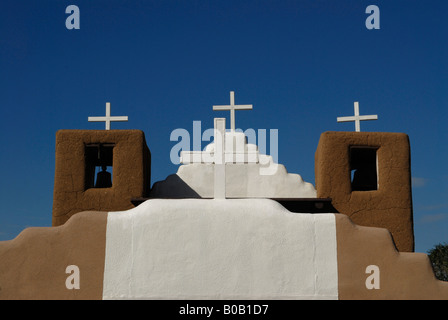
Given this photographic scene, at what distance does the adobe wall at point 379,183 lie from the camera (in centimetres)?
1426

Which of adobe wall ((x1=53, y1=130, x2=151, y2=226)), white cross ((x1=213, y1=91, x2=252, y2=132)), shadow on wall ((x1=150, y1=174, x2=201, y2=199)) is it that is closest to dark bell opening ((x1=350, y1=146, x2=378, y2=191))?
white cross ((x1=213, y1=91, x2=252, y2=132))

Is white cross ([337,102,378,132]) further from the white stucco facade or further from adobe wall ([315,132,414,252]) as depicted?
the white stucco facade

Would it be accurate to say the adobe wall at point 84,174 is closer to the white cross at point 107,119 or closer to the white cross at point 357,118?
the white cross at point 107,119

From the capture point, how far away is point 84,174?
1459cm

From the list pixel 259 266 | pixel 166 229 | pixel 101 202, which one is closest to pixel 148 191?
pixel 101 202

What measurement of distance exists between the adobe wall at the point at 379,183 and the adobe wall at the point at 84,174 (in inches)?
197

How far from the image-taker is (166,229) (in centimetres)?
1157

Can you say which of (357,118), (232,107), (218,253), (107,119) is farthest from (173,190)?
(357,118)

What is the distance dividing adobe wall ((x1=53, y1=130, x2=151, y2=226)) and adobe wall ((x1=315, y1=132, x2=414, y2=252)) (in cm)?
500

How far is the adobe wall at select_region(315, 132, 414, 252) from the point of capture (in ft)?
46.8

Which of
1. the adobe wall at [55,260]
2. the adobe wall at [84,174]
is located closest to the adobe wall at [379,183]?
the adobe wall at [84,174]

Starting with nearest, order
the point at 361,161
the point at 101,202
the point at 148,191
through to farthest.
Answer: the point at 101,202 < the point at 148,191 < the point at 361,161
